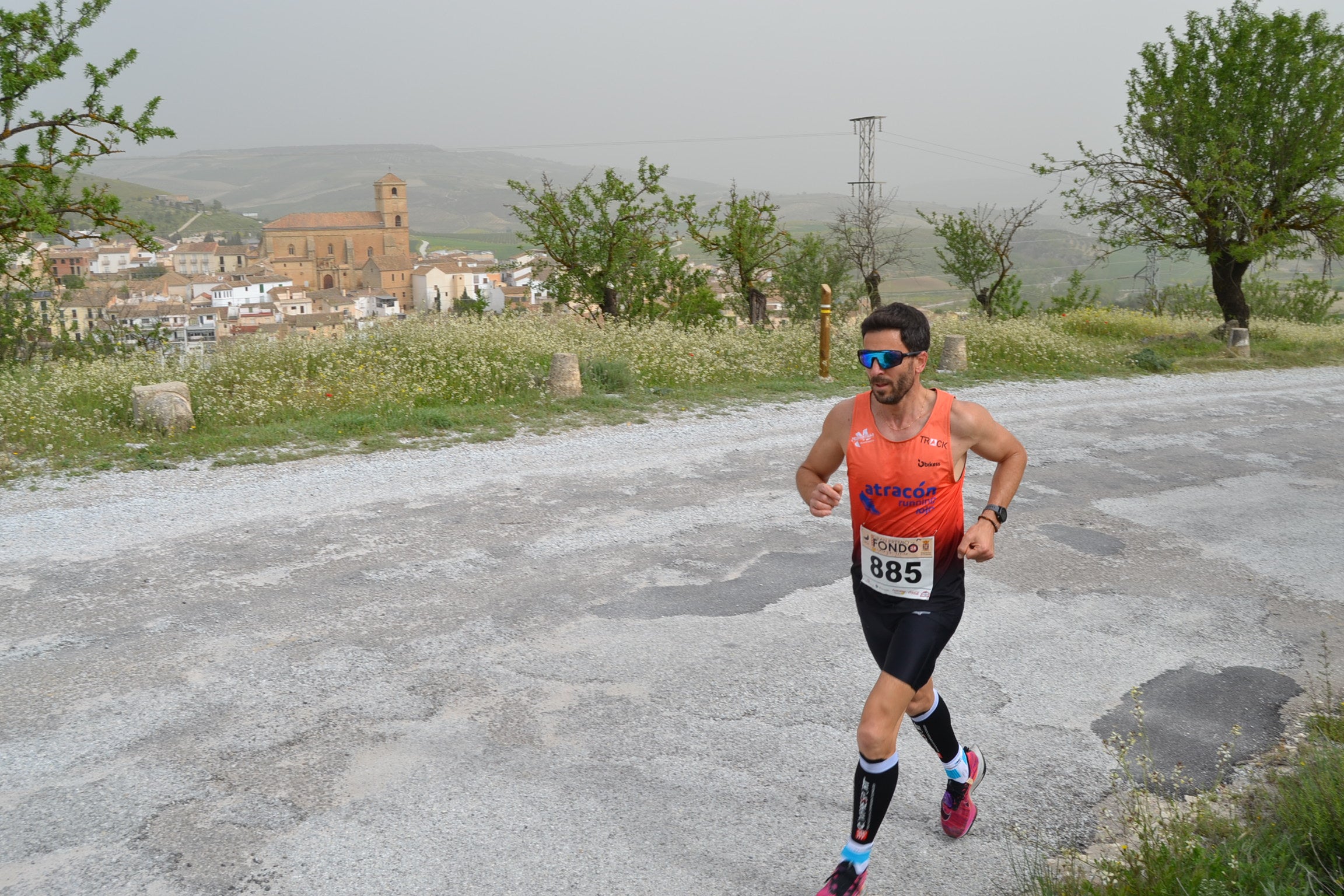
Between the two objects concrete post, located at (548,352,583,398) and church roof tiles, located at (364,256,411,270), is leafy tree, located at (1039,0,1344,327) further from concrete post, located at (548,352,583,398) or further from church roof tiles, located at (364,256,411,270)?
church roof tiles, located at (364,256,411,270)

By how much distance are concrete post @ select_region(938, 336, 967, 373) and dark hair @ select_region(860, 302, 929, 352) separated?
515 inches

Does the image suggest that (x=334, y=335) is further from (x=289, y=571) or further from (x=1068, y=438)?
(x=1068, y=438)

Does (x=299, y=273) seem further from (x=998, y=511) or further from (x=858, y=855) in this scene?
(x=858, y=855)

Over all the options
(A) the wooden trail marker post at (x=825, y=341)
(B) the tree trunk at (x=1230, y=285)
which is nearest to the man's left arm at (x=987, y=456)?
(A) the wooden trail marker post at (x=825, y=341)

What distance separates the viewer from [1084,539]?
7586 mm

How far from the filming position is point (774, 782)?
4.07m

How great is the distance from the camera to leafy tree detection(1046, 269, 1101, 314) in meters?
27.2

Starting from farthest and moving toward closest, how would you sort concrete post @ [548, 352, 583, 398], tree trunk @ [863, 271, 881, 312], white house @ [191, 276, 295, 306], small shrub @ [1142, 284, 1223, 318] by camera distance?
white house @ [191, 276, 295, 306]
small shrub @ [1142, 284, 1223, 318]
tree trunk @ [863, 271, 881, 312]
concrete post @ [548, 352, 583, 398]

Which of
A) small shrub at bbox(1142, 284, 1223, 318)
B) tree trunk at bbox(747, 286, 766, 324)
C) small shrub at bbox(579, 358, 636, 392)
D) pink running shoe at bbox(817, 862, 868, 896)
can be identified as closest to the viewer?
pink running shoe at bbox(817, 862, 868, 896)

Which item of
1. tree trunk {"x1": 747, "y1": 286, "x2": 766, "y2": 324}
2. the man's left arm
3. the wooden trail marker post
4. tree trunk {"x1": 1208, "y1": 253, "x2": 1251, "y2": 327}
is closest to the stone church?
tree trunk {"x1": 747, "y1": 286, "x2": 766, "y2": 324}

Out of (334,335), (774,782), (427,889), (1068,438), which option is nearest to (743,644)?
(774,782)

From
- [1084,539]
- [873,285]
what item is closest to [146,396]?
[1084,539]

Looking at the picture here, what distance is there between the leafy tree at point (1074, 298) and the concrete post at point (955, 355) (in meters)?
11.9

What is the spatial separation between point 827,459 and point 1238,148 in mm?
19816
